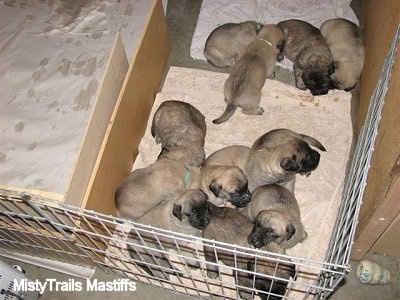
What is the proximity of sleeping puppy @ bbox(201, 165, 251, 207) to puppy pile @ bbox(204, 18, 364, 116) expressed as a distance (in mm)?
570

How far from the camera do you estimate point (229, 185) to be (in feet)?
7.72

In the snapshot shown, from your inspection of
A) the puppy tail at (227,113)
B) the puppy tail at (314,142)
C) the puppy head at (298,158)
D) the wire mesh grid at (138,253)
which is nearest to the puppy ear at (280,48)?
the puppy tail at (227,113)

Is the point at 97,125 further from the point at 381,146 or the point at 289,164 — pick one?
the point at 381,146

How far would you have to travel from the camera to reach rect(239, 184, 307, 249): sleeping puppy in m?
2.13

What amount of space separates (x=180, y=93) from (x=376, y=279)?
5.53 feet

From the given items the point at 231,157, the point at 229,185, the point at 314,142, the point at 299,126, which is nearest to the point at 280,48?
the point at 299,126

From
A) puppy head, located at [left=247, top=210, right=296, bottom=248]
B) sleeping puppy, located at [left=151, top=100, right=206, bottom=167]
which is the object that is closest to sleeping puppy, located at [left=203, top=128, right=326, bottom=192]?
sleeping puppy, located at [left=151, top=100, right=206, bottom=167]

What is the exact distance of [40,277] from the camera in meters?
2.69

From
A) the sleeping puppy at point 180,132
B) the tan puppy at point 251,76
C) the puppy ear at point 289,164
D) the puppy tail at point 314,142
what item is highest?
the tan puppy at point 251,76

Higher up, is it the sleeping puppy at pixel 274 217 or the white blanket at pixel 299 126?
the white blanket at pixel 299 126

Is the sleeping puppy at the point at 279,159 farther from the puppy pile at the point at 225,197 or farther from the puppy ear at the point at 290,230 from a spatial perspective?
the puppy ear at the point at 290,230

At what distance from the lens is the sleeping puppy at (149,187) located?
7.90ft

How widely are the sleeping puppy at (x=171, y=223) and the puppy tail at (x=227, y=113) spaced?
713 mm

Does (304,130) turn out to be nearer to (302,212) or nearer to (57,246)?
(302,212)
